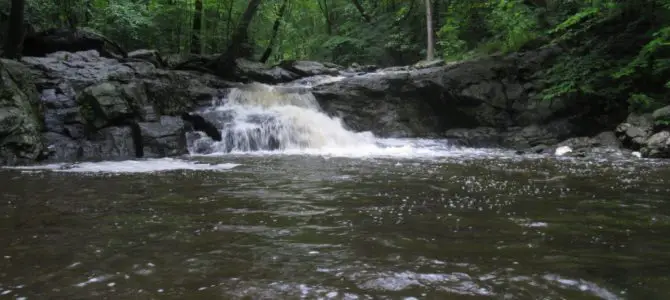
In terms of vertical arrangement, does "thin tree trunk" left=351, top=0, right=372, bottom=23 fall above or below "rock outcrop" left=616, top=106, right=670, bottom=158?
above

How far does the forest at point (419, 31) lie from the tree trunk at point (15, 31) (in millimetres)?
72

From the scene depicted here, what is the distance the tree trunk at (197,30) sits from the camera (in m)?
21.0

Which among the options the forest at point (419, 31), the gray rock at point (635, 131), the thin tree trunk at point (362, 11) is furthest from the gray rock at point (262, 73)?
the gray rock at point (635, 131)

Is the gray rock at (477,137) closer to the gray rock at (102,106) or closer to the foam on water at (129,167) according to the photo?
the foam on water at (129,167)

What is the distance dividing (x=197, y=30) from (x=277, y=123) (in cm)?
968

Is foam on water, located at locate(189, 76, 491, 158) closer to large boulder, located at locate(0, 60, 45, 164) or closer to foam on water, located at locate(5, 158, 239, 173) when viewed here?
foam on water, located at locate(5, 158, 239, 173)

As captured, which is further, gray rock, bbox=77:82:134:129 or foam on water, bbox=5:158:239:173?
gray rock, bbox=77:82:134:129

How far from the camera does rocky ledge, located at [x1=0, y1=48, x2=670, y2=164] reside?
458 inches

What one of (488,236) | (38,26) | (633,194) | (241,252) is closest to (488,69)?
(633,194)

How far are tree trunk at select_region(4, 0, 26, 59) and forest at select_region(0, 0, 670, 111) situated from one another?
0.24 feet

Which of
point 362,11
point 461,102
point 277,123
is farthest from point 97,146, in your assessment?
point 362,11

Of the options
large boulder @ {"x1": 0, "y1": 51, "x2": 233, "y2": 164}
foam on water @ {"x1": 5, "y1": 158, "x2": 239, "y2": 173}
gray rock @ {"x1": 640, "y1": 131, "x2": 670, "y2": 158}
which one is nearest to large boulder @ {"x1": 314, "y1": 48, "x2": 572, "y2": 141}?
gray rock @ {"x1": 640, "y1": 131, "x2": 670, "y2": 158}

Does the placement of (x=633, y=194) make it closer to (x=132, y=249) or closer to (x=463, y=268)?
(x=463, y=268)

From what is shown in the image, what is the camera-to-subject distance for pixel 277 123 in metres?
14.4
